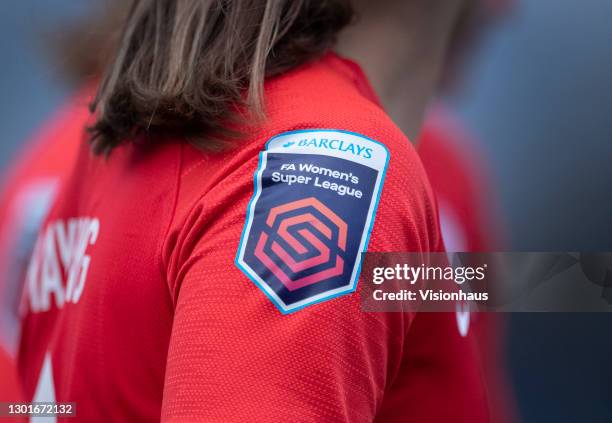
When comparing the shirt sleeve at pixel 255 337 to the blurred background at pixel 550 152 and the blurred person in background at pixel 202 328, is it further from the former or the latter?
the blurred background at pixel 550 152

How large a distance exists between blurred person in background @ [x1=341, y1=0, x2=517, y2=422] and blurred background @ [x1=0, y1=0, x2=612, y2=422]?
6 cm

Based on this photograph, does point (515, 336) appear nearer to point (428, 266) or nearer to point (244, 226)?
point (428, 266)

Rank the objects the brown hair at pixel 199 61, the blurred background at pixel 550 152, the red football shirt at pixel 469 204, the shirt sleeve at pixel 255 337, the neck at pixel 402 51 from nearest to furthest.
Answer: the shirt sleeve at pixel 255 337, the brown hair at pixel 199 61, the neck at pixel 402 51, the red football shirt at pixel 469 204, the blurred background at pixel 550 152

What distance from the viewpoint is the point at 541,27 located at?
1.43 metres

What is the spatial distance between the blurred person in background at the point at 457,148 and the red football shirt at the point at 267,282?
118 millimetres

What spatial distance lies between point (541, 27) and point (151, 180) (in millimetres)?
1043

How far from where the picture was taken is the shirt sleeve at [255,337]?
501mm

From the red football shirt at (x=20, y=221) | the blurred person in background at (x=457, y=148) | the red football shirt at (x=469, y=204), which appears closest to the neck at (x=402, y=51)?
the blurred person in background at (x=457, y=148)

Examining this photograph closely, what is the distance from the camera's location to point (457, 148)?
1.41 meters

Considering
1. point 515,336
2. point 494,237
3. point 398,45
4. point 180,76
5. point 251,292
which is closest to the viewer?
point 251,292

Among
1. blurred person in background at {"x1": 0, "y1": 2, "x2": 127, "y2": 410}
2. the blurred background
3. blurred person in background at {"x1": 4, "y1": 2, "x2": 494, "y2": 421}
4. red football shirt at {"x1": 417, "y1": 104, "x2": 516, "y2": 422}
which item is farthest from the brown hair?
the blurred background

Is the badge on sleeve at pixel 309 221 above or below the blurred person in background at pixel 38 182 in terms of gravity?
below

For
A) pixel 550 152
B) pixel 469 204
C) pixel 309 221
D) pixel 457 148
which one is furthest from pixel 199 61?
pixel 550 152

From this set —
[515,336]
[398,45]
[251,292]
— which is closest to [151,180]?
[251,292]
